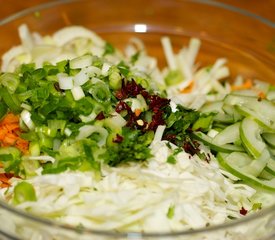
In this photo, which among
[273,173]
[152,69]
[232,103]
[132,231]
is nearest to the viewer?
[132,231]

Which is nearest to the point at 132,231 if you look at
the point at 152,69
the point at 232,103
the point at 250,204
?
the point at 250,204

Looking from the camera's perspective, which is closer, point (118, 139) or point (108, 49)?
point (118, 139)

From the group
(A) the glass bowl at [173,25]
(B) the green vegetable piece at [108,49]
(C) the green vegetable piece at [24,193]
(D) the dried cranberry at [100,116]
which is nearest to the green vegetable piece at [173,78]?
(A) the glass bowl at [173,25]

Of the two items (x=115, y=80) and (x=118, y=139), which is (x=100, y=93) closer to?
(x=115, y=80)

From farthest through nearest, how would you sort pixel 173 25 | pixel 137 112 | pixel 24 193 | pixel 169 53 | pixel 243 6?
pixel 243 6, pixel 173 25, pixel 169 53, pixel 137 112, pixel 24 193

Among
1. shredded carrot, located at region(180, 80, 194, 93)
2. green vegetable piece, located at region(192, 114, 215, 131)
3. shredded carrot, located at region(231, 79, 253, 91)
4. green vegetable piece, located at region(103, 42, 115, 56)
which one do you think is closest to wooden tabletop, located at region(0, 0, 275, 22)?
shredded carrot, located at region(231, 79, 253, 91)

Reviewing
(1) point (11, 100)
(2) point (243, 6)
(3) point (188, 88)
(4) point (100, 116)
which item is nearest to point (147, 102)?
(4) point (100, 116)

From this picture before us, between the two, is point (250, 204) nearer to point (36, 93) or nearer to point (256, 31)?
point (36, 93)
